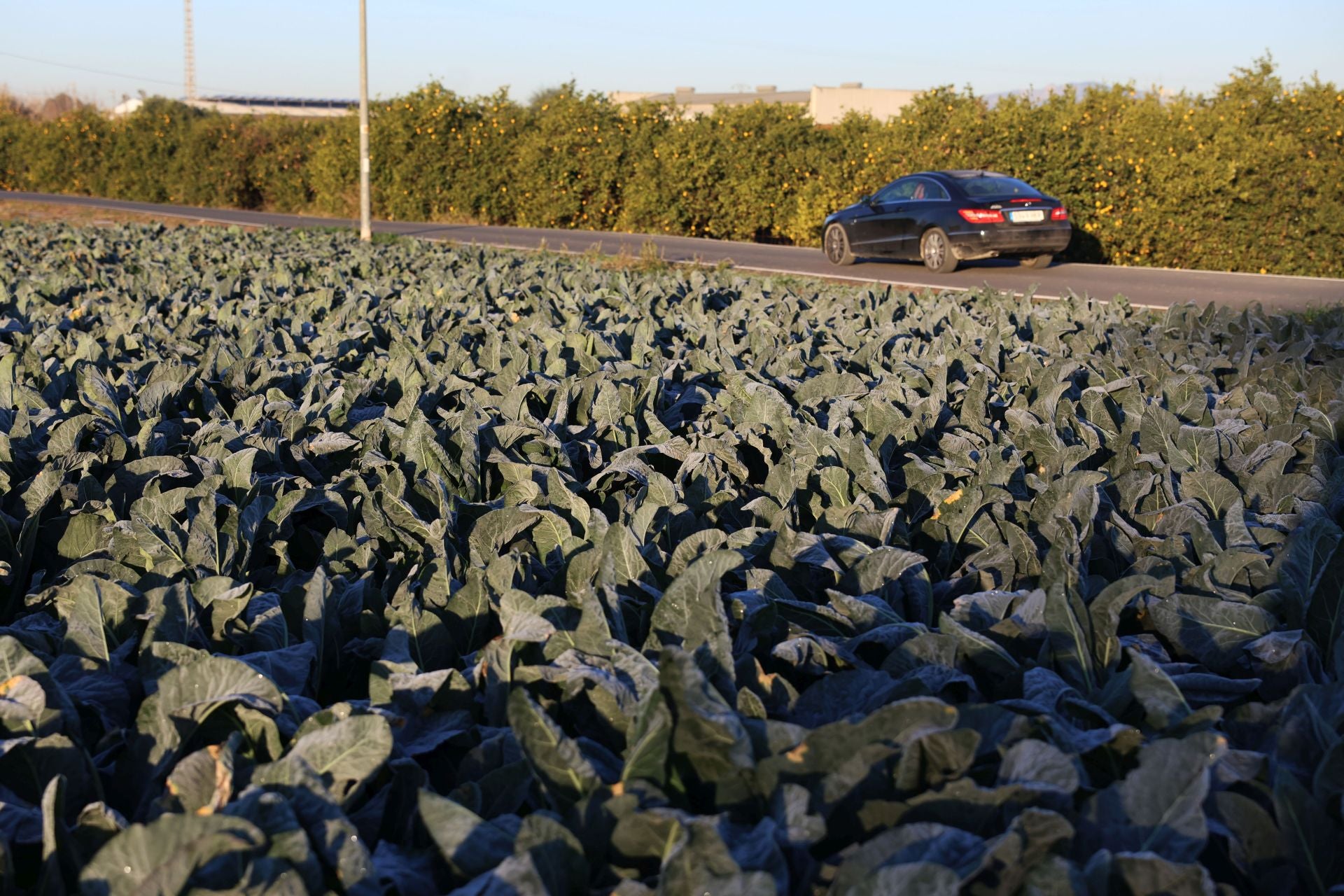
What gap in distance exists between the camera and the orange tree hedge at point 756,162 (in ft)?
57.4

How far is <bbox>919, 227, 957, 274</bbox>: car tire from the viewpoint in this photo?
1508 centimetres

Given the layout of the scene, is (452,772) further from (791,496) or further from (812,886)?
(791,496)

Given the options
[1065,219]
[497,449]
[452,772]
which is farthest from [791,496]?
[1065,219]

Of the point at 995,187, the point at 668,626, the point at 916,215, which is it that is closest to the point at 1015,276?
the point at 995,187

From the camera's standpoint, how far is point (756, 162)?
82.3 feet

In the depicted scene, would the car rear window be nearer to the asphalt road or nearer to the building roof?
the asphalt road

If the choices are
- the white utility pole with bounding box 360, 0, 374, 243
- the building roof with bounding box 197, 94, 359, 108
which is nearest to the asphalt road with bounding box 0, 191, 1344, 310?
the white utility pole with bounding box 360, 0, 374, 243

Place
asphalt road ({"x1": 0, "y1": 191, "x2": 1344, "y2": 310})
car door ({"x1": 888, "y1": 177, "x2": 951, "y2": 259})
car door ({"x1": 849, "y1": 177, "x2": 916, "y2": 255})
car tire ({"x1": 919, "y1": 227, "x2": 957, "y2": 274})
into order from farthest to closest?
1. car door ({"x1": 849, "y1": 177, "x2": 916, "y2": 255})
2. car door ({"x1": 888, "y1": 177, "x2": 951, "y2": 259})
3. car tire ({"x1": 919, "y1": 227, "x2": 957, "y2": 274})
4. asphalt road ({"x1": 0, "y1": 191, "x2": 1344, "y2": 310})

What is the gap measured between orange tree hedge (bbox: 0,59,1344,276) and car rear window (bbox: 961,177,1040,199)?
13.5 feet

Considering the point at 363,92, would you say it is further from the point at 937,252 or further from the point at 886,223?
the point at 937,252

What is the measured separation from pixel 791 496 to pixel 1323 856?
148 centimetres

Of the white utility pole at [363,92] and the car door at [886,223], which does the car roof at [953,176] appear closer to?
the car door at [886,223]

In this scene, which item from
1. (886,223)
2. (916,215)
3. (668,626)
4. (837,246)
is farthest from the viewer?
(837,246)

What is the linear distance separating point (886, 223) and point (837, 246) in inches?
59.0
